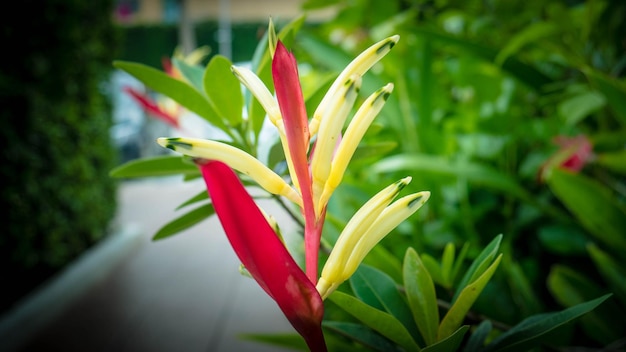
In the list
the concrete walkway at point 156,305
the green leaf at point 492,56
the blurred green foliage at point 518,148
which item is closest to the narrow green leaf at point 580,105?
the blurred green foliage at point 518,148

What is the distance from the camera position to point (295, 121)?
0.20 meters

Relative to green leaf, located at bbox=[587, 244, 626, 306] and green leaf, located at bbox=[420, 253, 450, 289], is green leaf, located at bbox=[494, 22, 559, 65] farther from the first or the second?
green leaf, located at bbox=[420, 253, 450, 289]

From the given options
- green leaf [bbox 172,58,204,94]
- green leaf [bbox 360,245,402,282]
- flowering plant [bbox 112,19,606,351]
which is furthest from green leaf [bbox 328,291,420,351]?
green leaf [bbox 172,58,204,94]

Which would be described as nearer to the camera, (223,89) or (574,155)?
(223,89)

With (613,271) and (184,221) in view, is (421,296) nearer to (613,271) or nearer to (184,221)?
(184,221)

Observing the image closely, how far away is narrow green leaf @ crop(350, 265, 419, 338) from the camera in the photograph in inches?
11.4

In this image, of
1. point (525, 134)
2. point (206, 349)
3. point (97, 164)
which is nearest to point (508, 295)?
point (525, 134)

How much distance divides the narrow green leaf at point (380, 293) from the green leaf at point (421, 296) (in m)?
0.02

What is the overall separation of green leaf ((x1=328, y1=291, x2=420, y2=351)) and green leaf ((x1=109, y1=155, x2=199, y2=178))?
6.2 inches

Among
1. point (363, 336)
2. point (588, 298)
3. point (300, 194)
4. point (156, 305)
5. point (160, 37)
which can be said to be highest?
point (160, 37)

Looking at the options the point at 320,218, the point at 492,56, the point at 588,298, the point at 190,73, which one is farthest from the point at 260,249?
the point at 492,56

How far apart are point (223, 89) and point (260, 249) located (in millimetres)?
173

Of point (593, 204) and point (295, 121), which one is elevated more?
point (295, 121)

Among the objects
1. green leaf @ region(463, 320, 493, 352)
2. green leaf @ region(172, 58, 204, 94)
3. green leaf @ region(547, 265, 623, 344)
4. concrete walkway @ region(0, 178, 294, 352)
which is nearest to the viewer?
green leaf @ region(463, 320, 493, 352)
